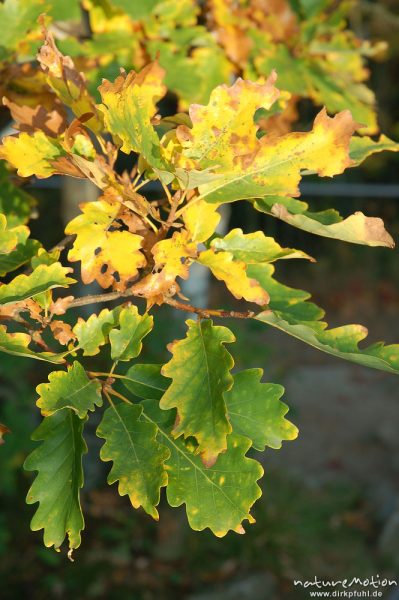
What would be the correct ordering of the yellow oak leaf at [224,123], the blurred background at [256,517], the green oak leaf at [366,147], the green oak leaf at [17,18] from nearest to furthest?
the yellow oak leaf at [224,123] < the green oak leaf at [366,147] < the green oak leaf at [17,18] < the blurred background at [256,517]

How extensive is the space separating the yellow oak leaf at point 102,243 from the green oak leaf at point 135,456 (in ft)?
0.57

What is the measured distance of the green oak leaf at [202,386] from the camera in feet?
2.87

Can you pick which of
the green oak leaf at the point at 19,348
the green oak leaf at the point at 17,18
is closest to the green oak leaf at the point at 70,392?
the green oak leaf at the point at 19,348

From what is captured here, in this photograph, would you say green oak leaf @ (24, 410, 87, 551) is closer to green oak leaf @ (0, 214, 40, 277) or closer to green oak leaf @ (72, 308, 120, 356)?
green oak leaf @ (72, 308, 120, 356)

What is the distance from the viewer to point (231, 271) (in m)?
0.93

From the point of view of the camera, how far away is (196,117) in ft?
2.73

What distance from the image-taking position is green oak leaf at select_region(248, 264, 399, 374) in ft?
2.94

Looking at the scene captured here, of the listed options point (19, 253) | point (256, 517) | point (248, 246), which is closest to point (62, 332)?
point (19, 253)

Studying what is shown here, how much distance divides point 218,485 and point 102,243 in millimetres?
327

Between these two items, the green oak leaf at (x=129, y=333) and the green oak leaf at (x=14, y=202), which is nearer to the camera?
the green oak leaf at (x=129, y=333)

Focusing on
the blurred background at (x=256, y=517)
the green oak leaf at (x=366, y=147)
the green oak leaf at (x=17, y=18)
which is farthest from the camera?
the blurred background at (x=256, y=517)

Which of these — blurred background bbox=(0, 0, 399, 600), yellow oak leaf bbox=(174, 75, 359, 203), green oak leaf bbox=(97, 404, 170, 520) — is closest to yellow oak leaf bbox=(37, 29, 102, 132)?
yellow oak leaf bbox=(174, 75, 359, 203)

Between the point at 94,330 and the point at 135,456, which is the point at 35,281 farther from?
the point at 135,456

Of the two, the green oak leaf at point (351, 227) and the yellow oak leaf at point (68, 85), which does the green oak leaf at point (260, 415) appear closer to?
the green oak leaf at point (351, 227)
